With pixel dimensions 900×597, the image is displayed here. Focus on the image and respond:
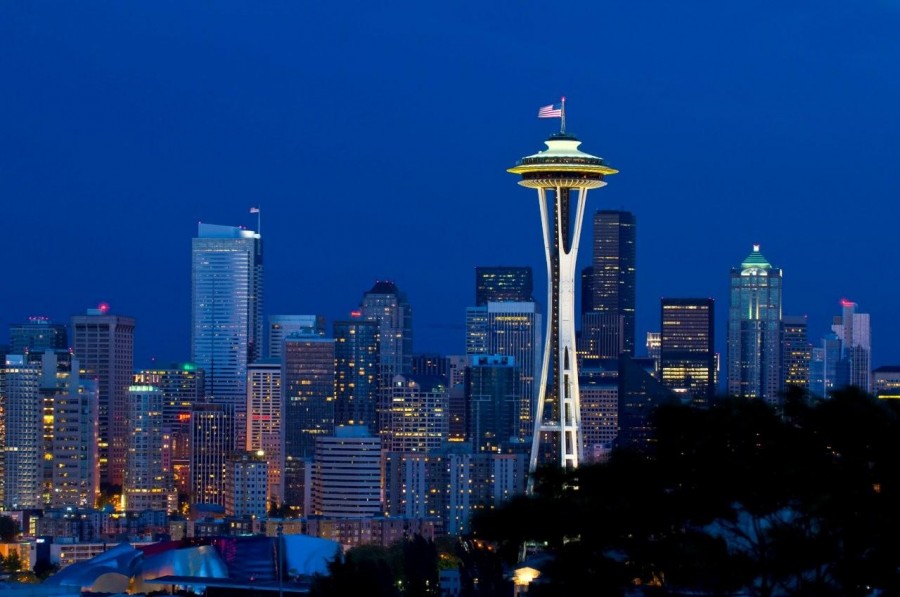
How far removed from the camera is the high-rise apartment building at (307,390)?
16588 centimetres

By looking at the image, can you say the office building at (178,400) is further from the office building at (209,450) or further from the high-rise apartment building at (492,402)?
the high-rise apartment building at (492,402)

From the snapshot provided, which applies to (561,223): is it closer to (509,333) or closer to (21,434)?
(21,434)

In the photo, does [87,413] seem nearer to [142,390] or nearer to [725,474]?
[142,390]

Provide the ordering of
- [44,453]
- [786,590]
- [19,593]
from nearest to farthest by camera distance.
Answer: [786,590]
[19,593]
[44,453]

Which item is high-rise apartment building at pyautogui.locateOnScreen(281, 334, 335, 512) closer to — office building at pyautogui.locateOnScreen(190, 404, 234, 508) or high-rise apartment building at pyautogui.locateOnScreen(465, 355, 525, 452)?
office building at pyautogui.locateOnScreen(190, 404, 234, 508)

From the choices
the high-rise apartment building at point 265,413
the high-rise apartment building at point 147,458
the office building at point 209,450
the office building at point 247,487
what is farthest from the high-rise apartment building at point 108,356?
the office building at point 247,487

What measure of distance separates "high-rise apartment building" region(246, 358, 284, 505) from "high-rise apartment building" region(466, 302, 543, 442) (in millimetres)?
18483

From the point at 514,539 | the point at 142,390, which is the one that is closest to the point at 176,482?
the point at 142,390

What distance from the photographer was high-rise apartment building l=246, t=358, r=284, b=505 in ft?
550

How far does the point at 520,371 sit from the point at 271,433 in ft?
74.4


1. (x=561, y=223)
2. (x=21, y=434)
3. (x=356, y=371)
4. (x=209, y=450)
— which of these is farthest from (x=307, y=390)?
(x=561, y=223)

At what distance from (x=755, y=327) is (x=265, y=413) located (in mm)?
48436

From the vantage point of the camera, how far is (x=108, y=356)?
18088cm

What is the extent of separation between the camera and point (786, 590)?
89.1ft
